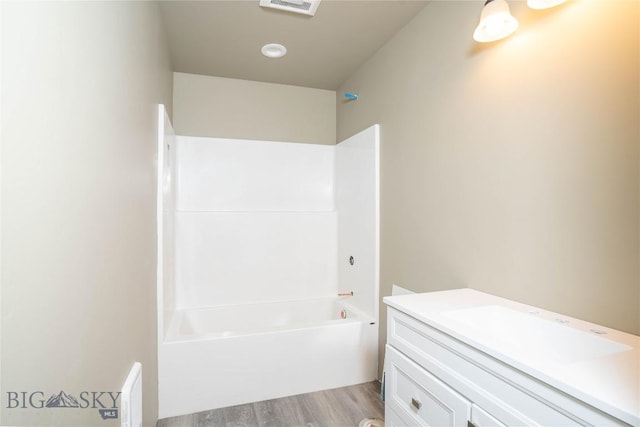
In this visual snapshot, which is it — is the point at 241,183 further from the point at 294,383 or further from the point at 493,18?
the point at 493,18

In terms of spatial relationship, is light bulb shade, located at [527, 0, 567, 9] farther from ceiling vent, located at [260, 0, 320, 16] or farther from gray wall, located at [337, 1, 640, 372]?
ceiling vent, located at [260, 0, 320, 16]

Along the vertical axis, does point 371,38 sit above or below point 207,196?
above

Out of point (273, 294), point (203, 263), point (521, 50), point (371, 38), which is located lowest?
point (273, 294)

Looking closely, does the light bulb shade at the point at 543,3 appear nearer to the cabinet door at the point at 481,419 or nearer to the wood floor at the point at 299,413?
the cabinet door at the point at 481,419

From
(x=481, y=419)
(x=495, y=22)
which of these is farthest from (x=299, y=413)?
(x=495, y=22)

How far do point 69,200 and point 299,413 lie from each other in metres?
1.91

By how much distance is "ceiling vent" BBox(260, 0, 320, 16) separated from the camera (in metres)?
1.85

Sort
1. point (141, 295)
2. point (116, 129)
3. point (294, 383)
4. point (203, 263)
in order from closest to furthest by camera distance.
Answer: point (116, 129) < point (141, 295) < point (294, 383) < point (203, 263)

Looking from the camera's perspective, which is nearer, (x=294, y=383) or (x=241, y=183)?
(x=294, y=383)

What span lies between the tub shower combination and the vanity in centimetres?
96

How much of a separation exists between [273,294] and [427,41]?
2.38m

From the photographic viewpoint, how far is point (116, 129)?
109 cm

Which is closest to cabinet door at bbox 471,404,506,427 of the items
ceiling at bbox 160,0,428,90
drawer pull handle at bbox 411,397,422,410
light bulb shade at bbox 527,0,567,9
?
drawer pull handle at bbox 411,397,422,410

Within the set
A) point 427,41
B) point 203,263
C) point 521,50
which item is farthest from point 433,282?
point 203,263
